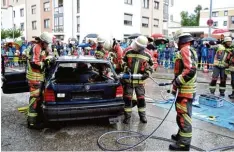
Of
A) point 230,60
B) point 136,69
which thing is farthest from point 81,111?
point 230,60

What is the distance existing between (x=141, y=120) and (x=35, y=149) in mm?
2383

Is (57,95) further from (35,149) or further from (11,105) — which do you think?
(11,105)

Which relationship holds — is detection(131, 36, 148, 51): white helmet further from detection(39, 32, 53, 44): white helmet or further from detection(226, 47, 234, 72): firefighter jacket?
detection(226, 47, 234, 72): firefighter jacket

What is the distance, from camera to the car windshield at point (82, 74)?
17.5ft

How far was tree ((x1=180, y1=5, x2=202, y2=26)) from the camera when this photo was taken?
80.8 metres

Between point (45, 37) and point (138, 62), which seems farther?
point (138, 62)

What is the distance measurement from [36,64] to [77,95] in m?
0.99

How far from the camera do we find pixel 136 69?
5570mm

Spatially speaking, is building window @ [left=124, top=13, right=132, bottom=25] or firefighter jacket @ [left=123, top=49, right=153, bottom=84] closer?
firefighter jacket @ [left=123, top=49, right=153, bottom=84]

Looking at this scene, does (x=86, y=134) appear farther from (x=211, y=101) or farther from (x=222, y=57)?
(x=222, y=57)

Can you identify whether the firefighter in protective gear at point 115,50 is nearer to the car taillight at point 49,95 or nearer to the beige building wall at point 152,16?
the car taillight at point 49,95

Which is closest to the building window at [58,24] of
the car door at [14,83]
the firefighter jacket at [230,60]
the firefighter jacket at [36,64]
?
the firefighter jacket at [230,60]

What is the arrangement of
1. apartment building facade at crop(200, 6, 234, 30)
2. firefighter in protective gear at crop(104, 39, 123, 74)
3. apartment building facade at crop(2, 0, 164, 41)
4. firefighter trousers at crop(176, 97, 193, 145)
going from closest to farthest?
firefighter trousers at crop(176, 97, 193, 145)
firefighter in protective gear at crop(104, 39, 123, 74)
apartment building facade at crop(2, 0, 164, 41)
apartment building facade at crop(200, 6, 234, 30)

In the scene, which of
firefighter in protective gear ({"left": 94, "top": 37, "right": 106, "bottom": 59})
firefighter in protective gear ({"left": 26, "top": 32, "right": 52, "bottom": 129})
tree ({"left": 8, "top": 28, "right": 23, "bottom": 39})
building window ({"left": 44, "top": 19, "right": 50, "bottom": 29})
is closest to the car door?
firefighter in protective gear ({"left": 26, "top": 32, "right": 52, "bottom": 129})
